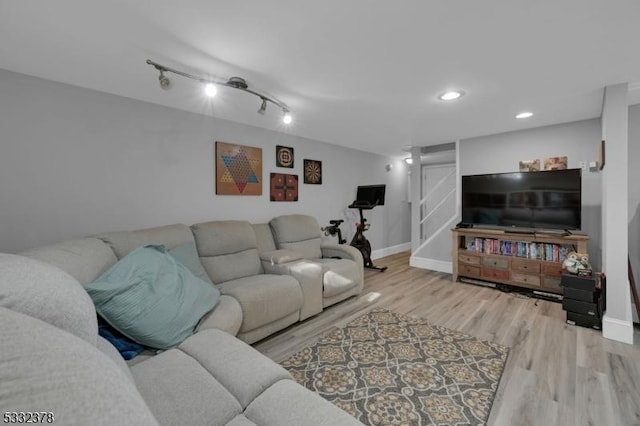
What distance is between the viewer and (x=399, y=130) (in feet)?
12.0

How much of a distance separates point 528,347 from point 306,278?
77.1 inches

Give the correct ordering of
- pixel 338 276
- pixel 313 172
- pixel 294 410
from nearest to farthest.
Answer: pixel 294 410 < pixel 338 276 < pixel 313 172

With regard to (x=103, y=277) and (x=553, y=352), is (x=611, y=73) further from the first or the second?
(x=103, y=277)

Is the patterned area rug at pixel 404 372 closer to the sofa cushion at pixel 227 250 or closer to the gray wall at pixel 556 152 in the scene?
the sofa cushion at pixel 227 250

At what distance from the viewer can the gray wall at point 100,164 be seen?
1.96 meters

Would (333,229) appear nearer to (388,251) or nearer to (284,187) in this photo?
(284,187)

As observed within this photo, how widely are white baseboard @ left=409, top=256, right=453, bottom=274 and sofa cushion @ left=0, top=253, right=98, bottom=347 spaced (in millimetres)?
4576

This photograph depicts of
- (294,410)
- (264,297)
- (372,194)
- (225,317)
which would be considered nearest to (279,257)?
(264,297)

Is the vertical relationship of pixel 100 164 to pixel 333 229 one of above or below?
above

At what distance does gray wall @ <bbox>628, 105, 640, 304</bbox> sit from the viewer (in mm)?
2654

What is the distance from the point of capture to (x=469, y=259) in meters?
3.76

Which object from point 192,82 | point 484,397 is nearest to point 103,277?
point 192,82

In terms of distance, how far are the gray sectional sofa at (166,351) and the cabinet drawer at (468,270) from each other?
84.4 inches

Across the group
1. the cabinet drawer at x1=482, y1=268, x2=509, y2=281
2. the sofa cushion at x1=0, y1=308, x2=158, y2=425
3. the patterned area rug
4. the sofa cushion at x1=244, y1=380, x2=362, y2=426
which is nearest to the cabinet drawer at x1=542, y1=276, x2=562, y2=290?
the cabinet drawer at x1=482, y1=268, x2=509, y2=281
